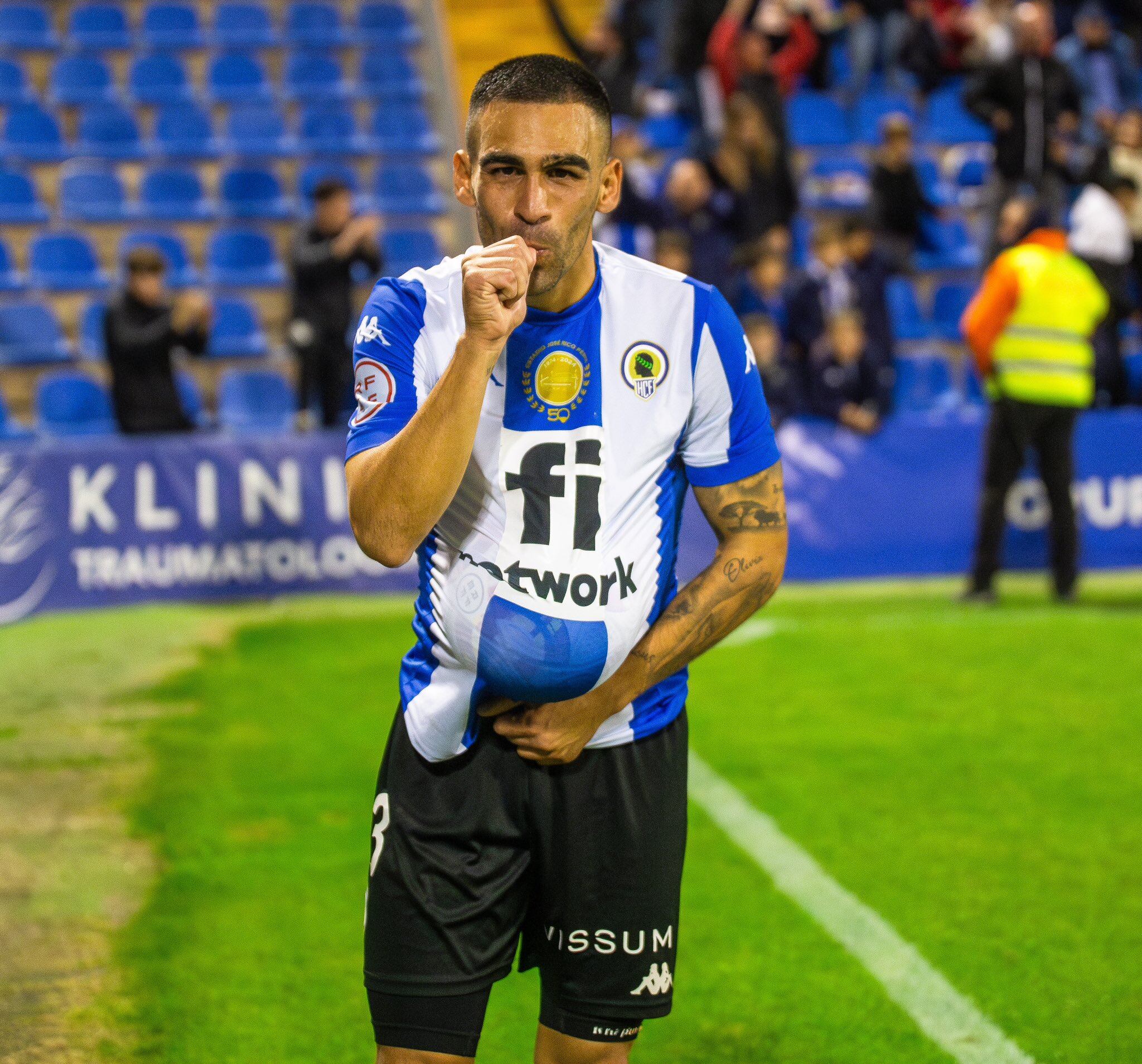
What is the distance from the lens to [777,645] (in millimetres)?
8078

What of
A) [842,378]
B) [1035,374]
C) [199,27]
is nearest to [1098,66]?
[842,378]

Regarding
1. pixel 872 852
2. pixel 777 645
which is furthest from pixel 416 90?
pixel 872 852

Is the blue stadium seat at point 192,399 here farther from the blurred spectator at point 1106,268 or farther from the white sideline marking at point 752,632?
the blurred spectator at point 1106,268

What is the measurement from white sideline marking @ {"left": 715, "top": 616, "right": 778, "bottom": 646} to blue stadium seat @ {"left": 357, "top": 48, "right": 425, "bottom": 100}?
814 cm

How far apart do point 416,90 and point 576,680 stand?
43.8 feet

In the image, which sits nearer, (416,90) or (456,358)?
(456,358)

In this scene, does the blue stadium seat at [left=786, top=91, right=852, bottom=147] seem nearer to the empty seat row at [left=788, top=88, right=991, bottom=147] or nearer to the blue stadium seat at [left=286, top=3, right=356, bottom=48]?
the empty seat row at [left=788, top=88, right=991, bottom=147]

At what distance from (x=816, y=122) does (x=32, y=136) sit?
737cm

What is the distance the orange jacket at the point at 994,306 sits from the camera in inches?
349

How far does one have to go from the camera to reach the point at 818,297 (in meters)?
11.1

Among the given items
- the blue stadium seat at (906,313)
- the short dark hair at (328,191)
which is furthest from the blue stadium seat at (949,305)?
the short dark hair at (328,191)

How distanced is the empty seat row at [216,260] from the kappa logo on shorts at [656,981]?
33.9 ft

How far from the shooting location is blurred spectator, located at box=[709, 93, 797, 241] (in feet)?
40.0

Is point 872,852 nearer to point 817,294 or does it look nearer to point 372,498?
point 372,498
